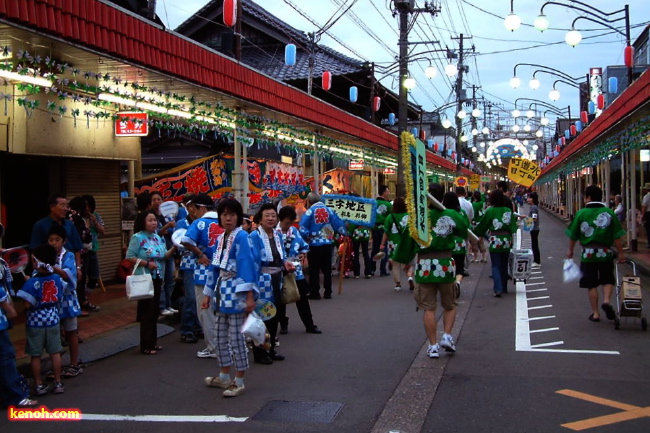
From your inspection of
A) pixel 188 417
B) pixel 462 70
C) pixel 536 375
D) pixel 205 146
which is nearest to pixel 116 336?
pixel 188 417

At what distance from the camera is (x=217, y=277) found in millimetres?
6090

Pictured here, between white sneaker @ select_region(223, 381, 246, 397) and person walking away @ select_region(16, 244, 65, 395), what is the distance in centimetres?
166

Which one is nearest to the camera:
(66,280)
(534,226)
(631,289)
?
(66,280)

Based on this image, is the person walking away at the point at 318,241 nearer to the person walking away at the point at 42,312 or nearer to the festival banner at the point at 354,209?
the festival banner at the point at 354,209

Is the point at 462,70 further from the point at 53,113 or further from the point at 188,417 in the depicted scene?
the point at 188,417

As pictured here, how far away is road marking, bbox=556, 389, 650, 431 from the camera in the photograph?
497 centimetres

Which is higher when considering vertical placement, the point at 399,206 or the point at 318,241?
the point at 399,206

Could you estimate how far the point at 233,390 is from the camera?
5.90 meters

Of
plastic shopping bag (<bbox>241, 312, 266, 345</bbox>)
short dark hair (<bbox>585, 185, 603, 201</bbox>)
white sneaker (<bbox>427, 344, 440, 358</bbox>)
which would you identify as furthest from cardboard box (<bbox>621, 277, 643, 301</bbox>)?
plastic shopping bag (<bbox>241, 312, 266, 345</bbox>)

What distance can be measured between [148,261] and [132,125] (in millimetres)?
5145

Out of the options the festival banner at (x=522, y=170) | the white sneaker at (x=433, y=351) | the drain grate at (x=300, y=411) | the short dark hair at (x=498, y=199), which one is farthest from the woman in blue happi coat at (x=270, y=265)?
the festival banner at (x=522, y=170)

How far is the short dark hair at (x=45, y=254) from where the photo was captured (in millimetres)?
6070
